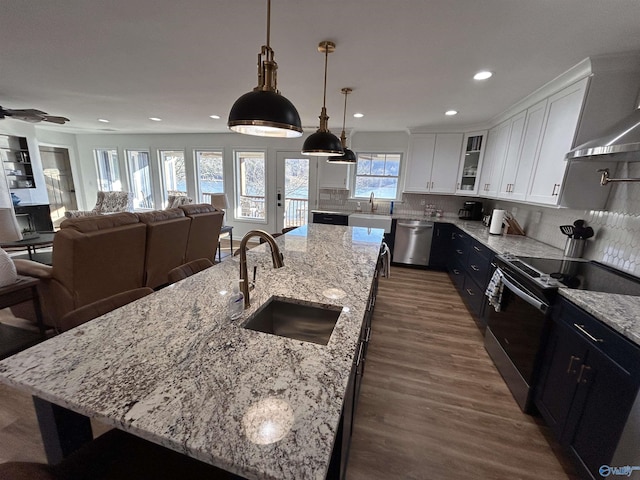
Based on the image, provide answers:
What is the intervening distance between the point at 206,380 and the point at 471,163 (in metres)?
4.77

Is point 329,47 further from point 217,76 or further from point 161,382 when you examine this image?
point 161,382

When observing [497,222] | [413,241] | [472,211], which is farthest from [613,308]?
[472,211]

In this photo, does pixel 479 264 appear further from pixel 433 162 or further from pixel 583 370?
pixel 433 162

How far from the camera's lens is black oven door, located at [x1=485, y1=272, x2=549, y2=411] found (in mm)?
1688

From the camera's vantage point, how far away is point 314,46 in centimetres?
185

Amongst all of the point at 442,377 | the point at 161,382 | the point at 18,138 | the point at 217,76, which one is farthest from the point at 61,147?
the point at 442,377

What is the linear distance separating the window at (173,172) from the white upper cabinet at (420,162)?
517 centimetres

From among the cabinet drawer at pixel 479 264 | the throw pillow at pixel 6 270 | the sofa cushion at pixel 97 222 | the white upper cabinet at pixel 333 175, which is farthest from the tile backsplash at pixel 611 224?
the throw pillow at pixel 6 270

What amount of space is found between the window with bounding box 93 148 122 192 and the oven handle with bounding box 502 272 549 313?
852 centimetres

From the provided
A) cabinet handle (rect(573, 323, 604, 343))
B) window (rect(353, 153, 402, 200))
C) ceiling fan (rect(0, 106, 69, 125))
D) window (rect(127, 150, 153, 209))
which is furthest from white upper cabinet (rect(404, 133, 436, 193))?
window (rect(127, 150, 153, 209))

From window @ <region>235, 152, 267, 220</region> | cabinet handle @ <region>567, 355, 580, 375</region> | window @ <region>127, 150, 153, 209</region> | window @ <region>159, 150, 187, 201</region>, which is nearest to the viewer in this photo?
cabinet handle @ <region>567, 355, 580, 375</region>

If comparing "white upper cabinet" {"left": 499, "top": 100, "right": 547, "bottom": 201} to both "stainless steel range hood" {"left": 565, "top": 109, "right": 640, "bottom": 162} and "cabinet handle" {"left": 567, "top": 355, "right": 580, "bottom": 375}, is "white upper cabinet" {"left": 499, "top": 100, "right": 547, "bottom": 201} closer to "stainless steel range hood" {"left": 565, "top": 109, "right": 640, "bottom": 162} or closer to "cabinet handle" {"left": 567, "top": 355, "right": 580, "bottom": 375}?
"stainless steel range hood" {"left": 565, "top": 109, "right": 640, "bottom": 162}

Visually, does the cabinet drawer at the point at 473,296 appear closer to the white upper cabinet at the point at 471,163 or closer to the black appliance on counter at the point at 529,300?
the black appliance on counter at the point at 529,300

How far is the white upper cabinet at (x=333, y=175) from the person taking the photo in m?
5.02
